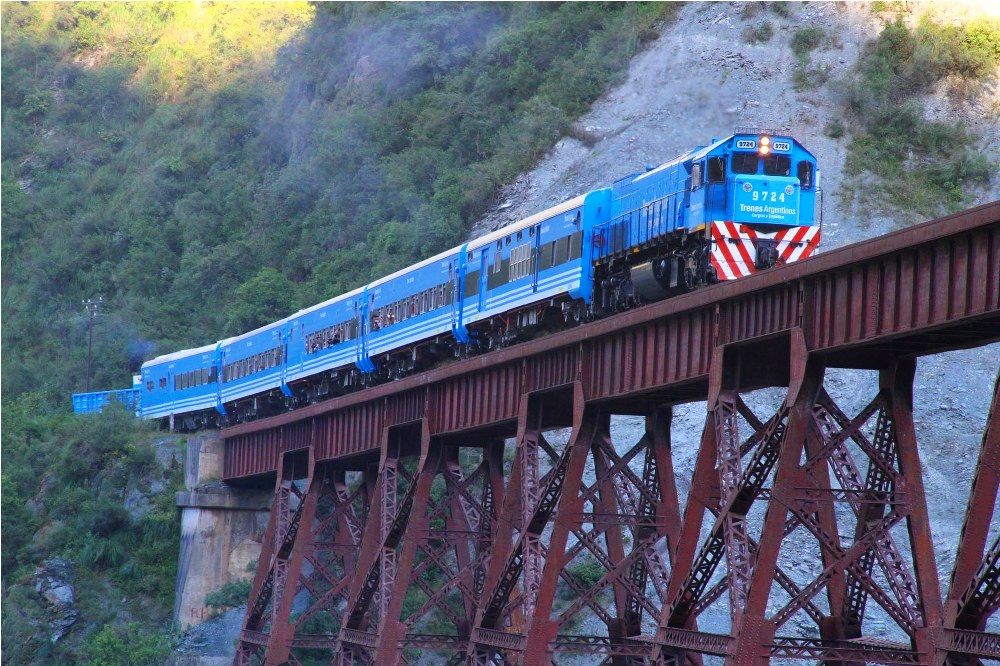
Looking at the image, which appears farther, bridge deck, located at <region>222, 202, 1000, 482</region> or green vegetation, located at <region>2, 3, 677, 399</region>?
green vegetation, located at <region>2, 3, 677, 399</region>

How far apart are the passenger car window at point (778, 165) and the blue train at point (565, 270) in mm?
20

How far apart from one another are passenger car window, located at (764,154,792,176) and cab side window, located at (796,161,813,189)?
23 cm

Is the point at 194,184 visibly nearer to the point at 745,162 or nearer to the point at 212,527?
the point at 212,527

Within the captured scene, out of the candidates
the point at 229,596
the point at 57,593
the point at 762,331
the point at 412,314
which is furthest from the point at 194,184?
the point at 762,331

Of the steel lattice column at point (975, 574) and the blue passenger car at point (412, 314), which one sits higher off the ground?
the blue passenger car at point (412, 314)

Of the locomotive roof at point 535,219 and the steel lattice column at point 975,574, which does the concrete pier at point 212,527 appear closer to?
the locomotive roof at point 535,219

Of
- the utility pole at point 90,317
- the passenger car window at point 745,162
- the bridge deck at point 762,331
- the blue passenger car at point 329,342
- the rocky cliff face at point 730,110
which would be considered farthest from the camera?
the utility pole at point 90,317

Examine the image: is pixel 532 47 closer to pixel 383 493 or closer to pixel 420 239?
pixel 420 239

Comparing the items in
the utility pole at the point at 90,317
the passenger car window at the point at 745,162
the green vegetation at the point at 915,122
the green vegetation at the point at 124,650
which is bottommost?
the green vegetation at the point at 124,650

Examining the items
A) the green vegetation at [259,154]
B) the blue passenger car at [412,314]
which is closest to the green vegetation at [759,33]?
the green vegetation at [259,154]

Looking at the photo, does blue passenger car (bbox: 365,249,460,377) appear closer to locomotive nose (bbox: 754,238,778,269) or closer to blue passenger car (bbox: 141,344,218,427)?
locomotive nose (bbox: 754,238,778,269)

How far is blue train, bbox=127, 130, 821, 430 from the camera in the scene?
104ft

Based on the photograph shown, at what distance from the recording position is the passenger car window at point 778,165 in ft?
106

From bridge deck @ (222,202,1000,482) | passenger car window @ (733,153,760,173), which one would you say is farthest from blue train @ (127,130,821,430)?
bridge deck @ (222,202,1000,482)
